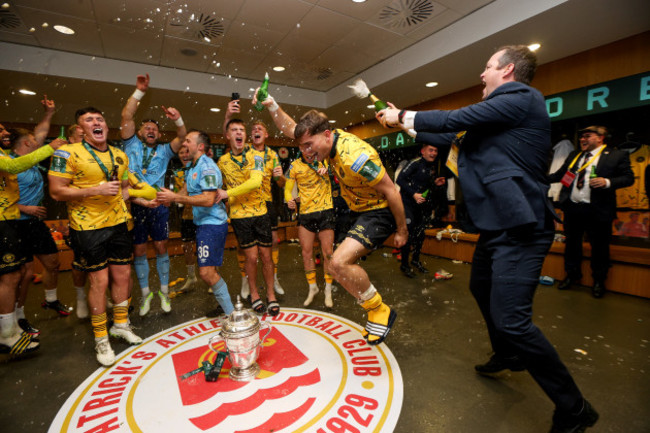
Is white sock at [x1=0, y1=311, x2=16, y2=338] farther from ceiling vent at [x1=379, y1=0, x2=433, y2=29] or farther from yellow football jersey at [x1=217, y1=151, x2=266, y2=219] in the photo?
ceiling vent at [x1=379, y1=0, x2=433, y2=29]

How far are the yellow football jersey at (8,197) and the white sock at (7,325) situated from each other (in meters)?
0.92

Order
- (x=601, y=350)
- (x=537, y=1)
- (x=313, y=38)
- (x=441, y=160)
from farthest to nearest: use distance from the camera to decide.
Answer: (x=441, y=160) → (x=313, y=38) → (x=537, y=1) → (x=601, y=350)

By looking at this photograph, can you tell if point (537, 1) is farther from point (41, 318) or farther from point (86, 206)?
point (41, 318)

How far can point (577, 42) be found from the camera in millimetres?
4145

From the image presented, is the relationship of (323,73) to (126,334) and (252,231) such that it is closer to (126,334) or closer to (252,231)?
(252,231)

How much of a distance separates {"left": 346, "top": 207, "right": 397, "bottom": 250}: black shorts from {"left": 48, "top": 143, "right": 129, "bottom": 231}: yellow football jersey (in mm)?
2214

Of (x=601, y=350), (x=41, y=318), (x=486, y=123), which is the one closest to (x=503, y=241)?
(x=486, y=123)

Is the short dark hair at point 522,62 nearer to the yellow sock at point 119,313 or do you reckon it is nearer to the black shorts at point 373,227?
the black shorts at point 373,227

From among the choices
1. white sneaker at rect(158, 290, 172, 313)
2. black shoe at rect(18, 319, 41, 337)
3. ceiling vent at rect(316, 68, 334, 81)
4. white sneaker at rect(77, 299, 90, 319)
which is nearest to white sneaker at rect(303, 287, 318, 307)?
white sneaker at rect(158, 290, 172, 313)

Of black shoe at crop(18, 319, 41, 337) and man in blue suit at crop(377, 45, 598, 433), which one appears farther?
black shoe at crop(18, 319, 41, 337)

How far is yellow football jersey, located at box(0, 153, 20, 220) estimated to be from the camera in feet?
8.63

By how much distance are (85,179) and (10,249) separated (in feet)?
3.51

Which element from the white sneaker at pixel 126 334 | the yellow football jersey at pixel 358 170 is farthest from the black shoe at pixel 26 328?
the yellow football jersey at pixel 358 170

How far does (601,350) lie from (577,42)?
435 centimetres
